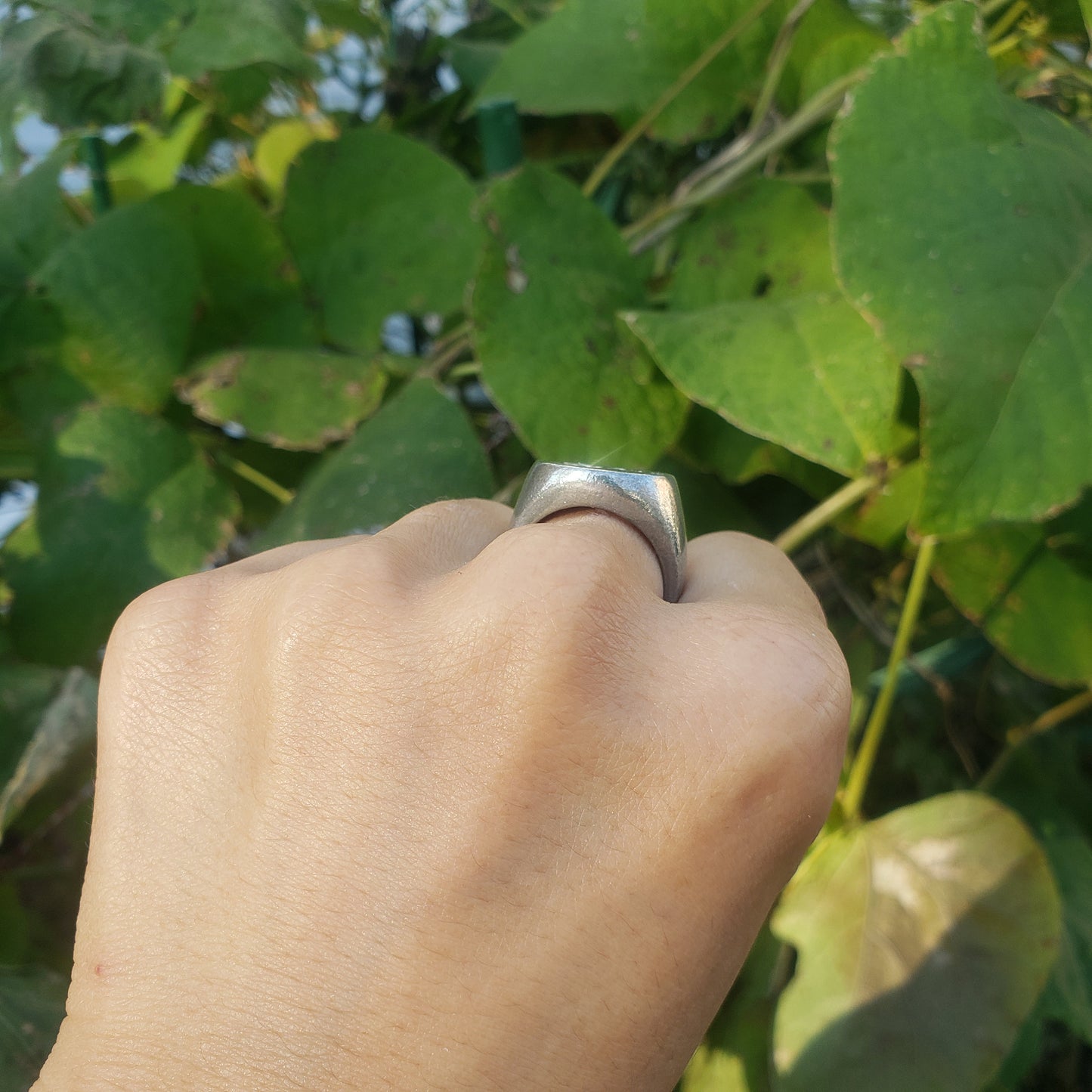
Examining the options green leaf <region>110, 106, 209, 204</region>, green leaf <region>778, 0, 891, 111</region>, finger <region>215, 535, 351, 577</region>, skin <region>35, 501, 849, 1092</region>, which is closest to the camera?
skin <region>35, 501, 849, 1092</region>

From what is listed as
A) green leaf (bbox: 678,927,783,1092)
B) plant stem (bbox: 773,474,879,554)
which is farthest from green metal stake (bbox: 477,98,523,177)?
green leaf (bbox: 678,927,783,1092)

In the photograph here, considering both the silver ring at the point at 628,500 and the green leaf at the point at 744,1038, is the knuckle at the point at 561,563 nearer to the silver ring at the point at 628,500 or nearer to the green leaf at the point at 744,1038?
the silver ring at the point at 628,500

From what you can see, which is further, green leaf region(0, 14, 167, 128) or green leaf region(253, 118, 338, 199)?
green leaf region(253, 118, 338, 199)

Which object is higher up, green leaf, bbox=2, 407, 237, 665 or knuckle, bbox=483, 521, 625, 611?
knuckle, bbox=483, 521, 625, 611

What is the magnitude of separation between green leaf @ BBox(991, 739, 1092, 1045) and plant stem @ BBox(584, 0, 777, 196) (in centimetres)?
51

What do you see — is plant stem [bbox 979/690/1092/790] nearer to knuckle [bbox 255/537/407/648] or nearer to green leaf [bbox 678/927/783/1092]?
green leaf [bbox 678/927/783/1092]

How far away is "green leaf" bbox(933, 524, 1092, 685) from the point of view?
0.57 m

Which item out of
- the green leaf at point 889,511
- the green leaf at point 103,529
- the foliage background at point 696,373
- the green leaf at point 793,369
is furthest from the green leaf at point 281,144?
the green leaf at point 889,511

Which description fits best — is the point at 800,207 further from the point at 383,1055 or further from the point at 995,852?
the point at 383,1055

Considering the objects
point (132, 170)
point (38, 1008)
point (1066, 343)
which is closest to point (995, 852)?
point (1066, 343)

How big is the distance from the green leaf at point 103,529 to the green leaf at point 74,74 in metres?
0.17

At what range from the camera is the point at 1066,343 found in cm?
41

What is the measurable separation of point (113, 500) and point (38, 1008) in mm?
272

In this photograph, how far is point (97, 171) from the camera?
67cm
